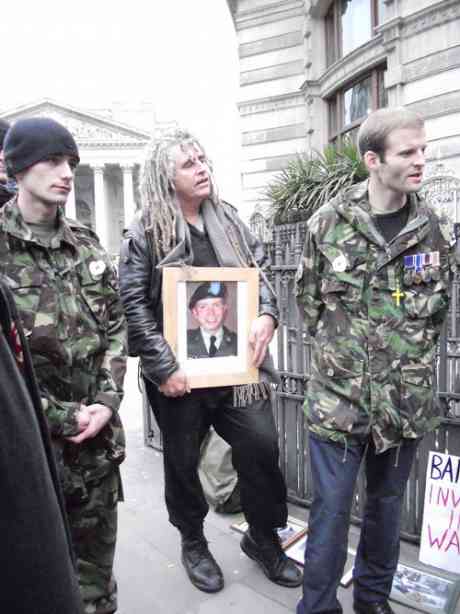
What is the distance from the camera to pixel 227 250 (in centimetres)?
239

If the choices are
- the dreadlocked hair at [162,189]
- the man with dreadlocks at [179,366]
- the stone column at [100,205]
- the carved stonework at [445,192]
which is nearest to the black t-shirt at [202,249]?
the man with dreadlocks at [179,366]

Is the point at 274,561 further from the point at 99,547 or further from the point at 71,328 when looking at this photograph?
the point at 71,328

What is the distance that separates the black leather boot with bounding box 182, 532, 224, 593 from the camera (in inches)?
95.9

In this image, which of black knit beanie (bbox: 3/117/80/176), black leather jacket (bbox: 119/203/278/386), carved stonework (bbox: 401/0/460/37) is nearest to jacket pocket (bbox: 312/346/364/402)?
black leather jacket (bbox: 119/203/278/386)

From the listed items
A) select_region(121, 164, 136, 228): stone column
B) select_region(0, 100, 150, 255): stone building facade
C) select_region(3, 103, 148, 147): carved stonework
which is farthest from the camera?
select_region(121, 164, 136, 228): stone column

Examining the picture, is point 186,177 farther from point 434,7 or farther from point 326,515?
point 434,7

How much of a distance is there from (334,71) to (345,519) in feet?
40.0

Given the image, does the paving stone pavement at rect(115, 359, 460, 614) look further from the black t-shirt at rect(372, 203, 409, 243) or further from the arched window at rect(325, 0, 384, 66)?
the arched window at rect(325, 0, 384, 66)

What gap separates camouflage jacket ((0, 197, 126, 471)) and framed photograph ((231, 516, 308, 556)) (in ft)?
4.15

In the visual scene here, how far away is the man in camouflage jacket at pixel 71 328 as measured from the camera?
70.9 inches

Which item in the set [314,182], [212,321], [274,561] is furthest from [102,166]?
[274,561]

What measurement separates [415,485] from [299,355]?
0.97 m

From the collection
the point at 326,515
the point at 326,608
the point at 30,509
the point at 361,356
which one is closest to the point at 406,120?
the point at 361,356

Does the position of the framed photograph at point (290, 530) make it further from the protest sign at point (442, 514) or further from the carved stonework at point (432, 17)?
the carved stonework at point (432, 17)
